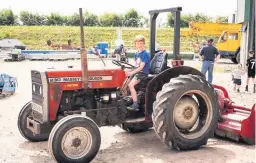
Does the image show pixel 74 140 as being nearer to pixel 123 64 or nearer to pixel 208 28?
pixel 123 64

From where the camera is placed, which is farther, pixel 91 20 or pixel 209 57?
pixel 91 20

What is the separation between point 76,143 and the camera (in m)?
5.33

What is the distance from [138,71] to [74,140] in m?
1.48

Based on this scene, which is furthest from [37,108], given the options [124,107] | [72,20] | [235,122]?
[72,20]

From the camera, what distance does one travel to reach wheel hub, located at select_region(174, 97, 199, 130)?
237 inches

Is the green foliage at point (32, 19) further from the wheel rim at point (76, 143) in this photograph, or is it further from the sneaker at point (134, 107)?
the wheel rim at point (76, 143)

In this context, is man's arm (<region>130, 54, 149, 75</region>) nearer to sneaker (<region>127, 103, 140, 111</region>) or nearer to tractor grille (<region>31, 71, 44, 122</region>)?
sneaker (<region>127, 103, 140, 111</region>)

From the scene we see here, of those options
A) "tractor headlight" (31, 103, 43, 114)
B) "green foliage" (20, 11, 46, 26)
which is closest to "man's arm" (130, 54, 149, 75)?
"tractor headlight" (31, 103, 43, 114)

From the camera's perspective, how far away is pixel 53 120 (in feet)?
19.2

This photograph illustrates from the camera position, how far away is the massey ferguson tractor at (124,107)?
5.54m

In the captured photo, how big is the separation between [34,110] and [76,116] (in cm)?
100

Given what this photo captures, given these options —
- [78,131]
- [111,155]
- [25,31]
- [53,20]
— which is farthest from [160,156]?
[53,20]

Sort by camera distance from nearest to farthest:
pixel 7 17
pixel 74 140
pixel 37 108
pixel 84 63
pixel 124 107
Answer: pixel 74 140
pixel 84 63
pixel 37 108
pixel 124 107
pixel 7 17

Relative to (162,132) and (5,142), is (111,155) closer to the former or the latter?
(162,132)
